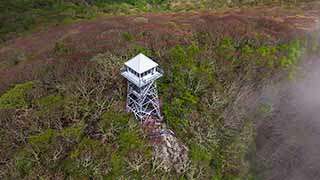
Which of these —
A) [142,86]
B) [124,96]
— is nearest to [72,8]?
[124,96]

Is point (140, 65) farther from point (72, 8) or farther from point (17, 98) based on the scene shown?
point (72, 8)

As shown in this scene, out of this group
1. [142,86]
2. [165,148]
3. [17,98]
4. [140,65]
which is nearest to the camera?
[140,65]

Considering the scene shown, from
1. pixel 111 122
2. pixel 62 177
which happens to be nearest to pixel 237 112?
pixel 111 122

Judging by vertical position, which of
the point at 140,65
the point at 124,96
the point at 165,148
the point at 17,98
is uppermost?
the point at 140,65

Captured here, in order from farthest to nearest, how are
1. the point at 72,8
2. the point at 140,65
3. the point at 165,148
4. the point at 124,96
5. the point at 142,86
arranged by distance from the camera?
the point at 72,8 → the point at 124,96 → the point at 165,148 → the point at 142,86 → the point at 140,65

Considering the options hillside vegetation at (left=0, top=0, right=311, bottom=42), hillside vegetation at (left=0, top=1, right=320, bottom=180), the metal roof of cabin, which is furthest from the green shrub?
hillside vegetation at (left=0, top=0, right=311, bottom=42)

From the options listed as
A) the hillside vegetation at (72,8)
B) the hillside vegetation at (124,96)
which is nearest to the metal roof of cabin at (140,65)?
the hillside vegetation at (124,96)

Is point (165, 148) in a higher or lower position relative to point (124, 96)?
lower
